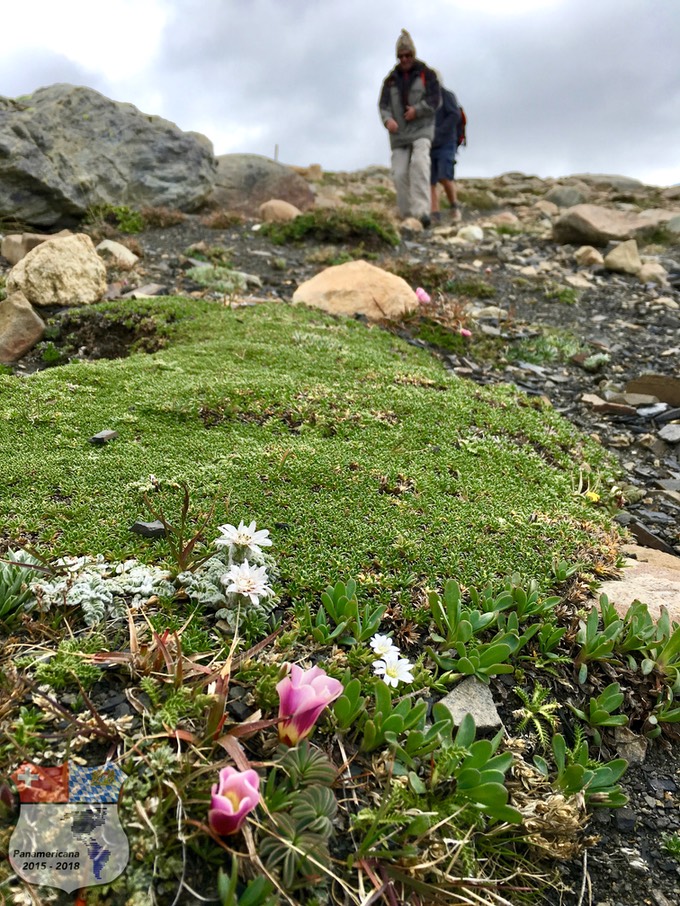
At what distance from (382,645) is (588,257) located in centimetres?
1278

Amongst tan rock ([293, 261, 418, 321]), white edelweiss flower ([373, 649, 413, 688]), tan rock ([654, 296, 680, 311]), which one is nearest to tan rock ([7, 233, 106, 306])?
tan rock ([293, 261, 418, 321])

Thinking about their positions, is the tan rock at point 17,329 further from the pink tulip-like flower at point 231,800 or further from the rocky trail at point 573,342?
the pink tulip-like flower at point 231,800

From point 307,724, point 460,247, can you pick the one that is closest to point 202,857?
point 307,724

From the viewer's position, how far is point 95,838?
197 cm

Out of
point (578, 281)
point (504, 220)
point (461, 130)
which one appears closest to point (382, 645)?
point (578, 281)

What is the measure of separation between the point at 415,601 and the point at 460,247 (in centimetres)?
1234

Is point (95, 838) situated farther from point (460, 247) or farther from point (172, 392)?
point (460, 247)

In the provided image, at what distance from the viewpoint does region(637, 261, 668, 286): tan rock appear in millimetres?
12391

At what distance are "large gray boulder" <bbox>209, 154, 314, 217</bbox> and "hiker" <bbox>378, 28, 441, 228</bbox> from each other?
2.65 metres

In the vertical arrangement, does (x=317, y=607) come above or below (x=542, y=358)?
below

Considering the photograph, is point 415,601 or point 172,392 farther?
point 172,392

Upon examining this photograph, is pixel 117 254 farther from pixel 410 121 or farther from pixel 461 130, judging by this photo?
pixel 461 130

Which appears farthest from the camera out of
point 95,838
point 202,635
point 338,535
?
point 338,535

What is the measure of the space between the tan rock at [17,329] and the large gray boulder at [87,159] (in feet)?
19.1
